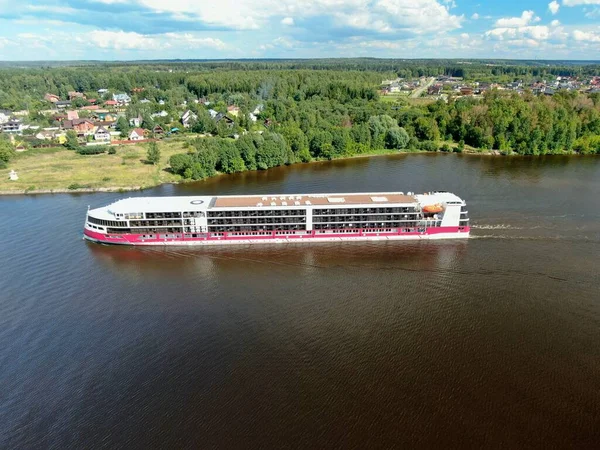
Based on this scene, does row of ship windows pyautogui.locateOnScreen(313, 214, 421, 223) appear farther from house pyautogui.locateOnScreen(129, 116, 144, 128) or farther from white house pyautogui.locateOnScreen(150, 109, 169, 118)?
white house pyautogui.locateOnScreen(150, 109, 169, 118)

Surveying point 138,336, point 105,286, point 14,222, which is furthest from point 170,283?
point 14,222

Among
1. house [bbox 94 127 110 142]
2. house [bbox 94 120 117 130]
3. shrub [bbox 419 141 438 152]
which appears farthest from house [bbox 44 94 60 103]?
shrub [bbox 419 141 438 152]

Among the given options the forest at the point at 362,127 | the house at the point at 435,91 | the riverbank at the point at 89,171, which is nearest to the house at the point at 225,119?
the forest at the point at 362,127

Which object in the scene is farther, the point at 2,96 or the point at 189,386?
the point at 2,96

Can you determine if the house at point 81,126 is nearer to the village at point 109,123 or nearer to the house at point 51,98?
the village at point 109,123

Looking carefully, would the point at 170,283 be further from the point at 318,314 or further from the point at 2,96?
the point at 2,96

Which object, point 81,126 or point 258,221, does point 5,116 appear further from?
point 258,221

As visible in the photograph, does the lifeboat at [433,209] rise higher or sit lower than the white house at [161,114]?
lower
